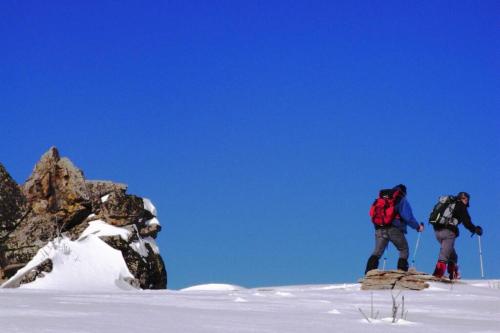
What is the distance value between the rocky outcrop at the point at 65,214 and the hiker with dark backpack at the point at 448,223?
861cm

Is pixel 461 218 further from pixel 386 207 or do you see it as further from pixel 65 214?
pixel 65 214

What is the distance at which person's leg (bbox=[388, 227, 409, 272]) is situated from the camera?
1309 cm

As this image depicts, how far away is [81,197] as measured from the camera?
2170cm

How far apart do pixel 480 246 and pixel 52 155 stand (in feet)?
44.0

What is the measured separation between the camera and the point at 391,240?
13.2 m

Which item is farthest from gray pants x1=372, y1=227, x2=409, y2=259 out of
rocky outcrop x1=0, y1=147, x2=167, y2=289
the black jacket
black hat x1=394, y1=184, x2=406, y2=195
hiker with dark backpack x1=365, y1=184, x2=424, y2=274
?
rocky outcrop x1=0, y1=147, x2=167, y2=289

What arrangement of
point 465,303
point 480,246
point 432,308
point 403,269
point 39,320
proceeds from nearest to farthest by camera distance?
point 39,320 → point 432,308 → point 465,303 → point 403,269 → point 480,246

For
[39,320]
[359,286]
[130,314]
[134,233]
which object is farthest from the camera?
[134,233]

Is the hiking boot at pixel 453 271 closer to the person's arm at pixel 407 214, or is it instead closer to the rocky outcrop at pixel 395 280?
the person's arm at pixel 407 214

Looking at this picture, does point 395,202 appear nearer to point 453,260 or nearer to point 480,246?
point 453,260

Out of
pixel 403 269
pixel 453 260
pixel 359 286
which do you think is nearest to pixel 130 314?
pixel 359 286

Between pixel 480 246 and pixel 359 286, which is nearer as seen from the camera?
pixel 359 286

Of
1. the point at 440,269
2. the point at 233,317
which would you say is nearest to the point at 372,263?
the point at 440,269

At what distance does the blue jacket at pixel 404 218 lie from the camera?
1304 centimetres
